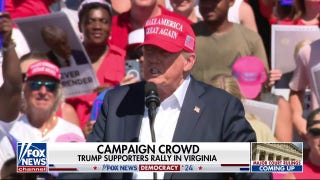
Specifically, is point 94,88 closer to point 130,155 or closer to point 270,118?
point 270,118

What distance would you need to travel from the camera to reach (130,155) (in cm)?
526

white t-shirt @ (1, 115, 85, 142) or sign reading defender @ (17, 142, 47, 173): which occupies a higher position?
white t-shirt @ (1, 115, 85, 142)

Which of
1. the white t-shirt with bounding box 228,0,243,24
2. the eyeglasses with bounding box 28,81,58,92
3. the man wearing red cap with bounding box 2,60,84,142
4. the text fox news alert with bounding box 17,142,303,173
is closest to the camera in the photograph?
the text fox news alert with bounding box 17,142,303,173

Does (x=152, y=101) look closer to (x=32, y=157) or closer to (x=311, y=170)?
(x=32, y=157)

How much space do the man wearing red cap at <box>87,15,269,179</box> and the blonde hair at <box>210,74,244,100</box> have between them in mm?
2037

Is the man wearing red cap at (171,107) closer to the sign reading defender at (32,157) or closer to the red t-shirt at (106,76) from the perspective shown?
the sign reading defender at (32,157)

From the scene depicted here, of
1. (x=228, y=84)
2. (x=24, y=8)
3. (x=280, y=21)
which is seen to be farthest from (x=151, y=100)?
(x=280, y=21)

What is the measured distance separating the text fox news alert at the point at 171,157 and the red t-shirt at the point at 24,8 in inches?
170

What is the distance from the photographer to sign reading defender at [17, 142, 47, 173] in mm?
5316

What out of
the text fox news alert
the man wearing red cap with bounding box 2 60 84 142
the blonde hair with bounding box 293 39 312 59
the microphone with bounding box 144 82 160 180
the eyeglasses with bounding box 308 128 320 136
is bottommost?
the text fox news alert

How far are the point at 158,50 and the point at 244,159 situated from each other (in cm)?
97

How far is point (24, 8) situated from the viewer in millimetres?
9523

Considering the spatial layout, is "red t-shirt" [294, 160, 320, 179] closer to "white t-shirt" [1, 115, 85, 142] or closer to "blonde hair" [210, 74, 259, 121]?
"blonde hair" [210, 74, 259, 121]

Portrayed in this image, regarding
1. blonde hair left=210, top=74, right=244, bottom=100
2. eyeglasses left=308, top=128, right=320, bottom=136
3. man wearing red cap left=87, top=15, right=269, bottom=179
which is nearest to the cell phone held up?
blonde hair left=210, top=74, right=244, bottom=100
